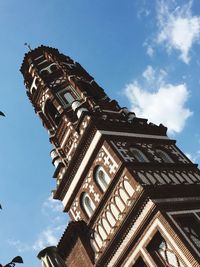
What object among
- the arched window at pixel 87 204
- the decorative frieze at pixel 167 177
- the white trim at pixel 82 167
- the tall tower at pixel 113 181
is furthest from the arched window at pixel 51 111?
the decorative frieze at pixel 167 177

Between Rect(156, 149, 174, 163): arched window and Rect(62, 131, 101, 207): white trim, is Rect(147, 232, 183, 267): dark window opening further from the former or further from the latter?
Rect(62, 131, 101, 207): white trim

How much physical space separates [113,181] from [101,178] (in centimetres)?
138

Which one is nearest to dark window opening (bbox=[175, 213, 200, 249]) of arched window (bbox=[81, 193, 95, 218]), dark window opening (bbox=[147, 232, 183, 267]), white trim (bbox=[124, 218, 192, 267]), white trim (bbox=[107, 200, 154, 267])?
white trim (bbox=[124, 218, 192, 267])

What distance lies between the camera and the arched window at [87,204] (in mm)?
19453

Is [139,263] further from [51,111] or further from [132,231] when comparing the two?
[51,111]

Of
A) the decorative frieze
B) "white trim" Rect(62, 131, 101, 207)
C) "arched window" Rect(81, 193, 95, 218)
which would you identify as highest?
"white trim" Rect(62, 131, 101, 207)

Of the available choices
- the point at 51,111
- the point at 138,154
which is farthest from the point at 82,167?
the point at 51,111

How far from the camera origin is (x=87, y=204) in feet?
65.6

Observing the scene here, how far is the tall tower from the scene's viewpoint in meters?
15.6

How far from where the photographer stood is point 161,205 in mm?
15742

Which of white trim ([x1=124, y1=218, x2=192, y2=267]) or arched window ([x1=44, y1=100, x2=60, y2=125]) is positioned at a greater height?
arched window ([x1=44, y1=100, x2=60, y2=125])

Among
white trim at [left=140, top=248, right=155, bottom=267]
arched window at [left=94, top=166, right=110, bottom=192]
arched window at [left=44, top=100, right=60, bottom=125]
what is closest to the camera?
white trim at [left=140, top=248, right=155, bottom=267]

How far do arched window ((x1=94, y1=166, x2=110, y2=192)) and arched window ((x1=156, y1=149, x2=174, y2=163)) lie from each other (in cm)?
304

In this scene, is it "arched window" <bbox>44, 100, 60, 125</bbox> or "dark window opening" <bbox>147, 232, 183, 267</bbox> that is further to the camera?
"arched window" <bbox>44, 100, 60, 125</bbox>
